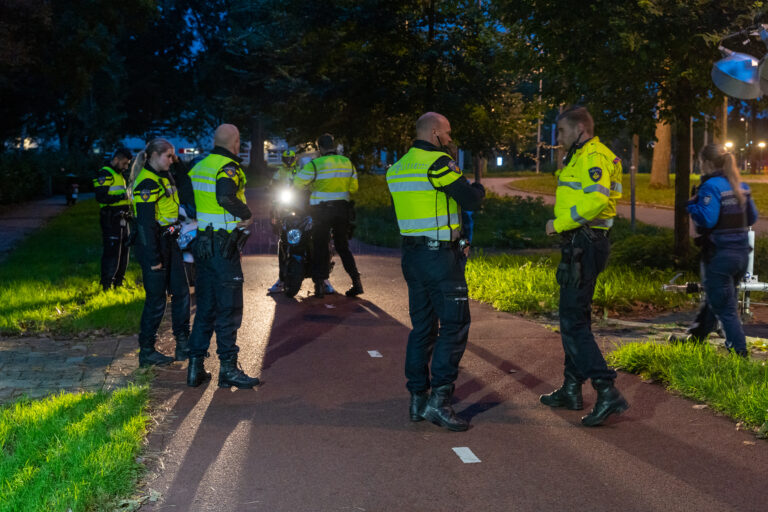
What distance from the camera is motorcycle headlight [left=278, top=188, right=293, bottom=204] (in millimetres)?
11609

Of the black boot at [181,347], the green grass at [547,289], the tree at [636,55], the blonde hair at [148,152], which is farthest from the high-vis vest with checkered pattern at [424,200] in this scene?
the tree at [636,55]

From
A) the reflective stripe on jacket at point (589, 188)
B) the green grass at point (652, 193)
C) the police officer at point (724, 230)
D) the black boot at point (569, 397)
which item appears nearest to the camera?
the reflective stripe on jacket at point (589, 188)

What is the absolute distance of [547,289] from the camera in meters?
11.1

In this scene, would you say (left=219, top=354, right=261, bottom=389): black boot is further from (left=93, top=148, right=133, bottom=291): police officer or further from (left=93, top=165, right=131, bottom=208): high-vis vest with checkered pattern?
(left=93, top=165, right=131, bottom=208): high-vis vest with checkered pattern

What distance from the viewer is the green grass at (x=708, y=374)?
5.98 m

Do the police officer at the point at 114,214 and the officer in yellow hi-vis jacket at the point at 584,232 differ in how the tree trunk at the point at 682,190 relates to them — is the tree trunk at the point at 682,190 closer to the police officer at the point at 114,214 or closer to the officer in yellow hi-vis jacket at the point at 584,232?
the officer in yellow hi-vis jacket at the point at 584,232

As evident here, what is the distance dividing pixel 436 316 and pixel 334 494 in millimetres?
1728

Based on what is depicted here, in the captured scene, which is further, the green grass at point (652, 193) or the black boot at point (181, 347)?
the green grass at point (652, 193)

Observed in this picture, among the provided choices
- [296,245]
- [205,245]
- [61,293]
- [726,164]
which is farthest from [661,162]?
[205,245]

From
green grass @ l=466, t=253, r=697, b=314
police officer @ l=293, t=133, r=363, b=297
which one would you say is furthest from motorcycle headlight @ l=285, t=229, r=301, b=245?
green grass @ l=466, t=253, r=697, b=314

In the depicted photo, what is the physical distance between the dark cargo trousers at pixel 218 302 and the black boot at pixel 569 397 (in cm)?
244

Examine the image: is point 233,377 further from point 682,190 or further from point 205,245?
point 682,190

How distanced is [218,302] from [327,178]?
4186mm

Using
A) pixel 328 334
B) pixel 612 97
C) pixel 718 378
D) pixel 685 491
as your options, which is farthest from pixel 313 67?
pixel 685 491
